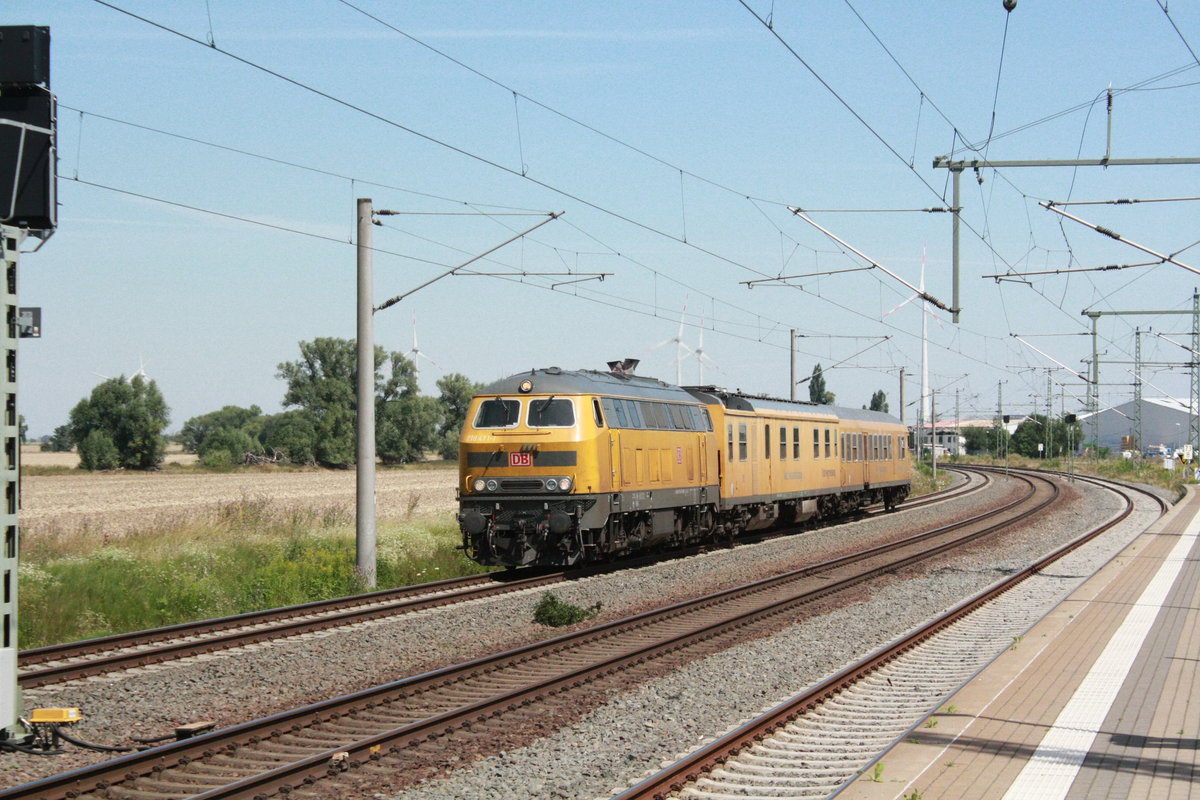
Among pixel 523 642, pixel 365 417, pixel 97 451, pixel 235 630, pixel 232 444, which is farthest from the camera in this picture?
pixel 232 444

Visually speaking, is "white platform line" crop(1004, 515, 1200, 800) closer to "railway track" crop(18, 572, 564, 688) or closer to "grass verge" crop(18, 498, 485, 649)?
"railway track" crop(18, 572, 564, 688)

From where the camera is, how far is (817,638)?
50.0 ft

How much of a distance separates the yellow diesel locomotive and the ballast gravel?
116 centimetres

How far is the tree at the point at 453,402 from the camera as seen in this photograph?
103488 mm

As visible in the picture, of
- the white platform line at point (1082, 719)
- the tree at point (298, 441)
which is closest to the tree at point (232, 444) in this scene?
the tree at point (298, 441)

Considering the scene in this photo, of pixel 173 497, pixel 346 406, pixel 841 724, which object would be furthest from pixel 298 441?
pixel 841 724

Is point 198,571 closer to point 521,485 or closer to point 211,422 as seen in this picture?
point 521,485

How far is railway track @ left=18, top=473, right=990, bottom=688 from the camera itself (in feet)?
41.8

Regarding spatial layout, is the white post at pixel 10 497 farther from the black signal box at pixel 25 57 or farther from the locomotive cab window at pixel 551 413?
the locomotive cab window at pixel 551 413

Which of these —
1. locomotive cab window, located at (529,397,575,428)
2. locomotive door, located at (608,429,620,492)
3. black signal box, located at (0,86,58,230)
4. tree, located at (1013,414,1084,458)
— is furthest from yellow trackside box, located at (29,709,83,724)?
tree, located at (1013,414,1084,458)

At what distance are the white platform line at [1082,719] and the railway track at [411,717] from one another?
4460 millimetres

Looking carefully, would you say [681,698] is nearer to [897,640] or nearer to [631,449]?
[897,640]

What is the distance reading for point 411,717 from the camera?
35.0ft

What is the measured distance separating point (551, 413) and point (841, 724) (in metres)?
11.0
